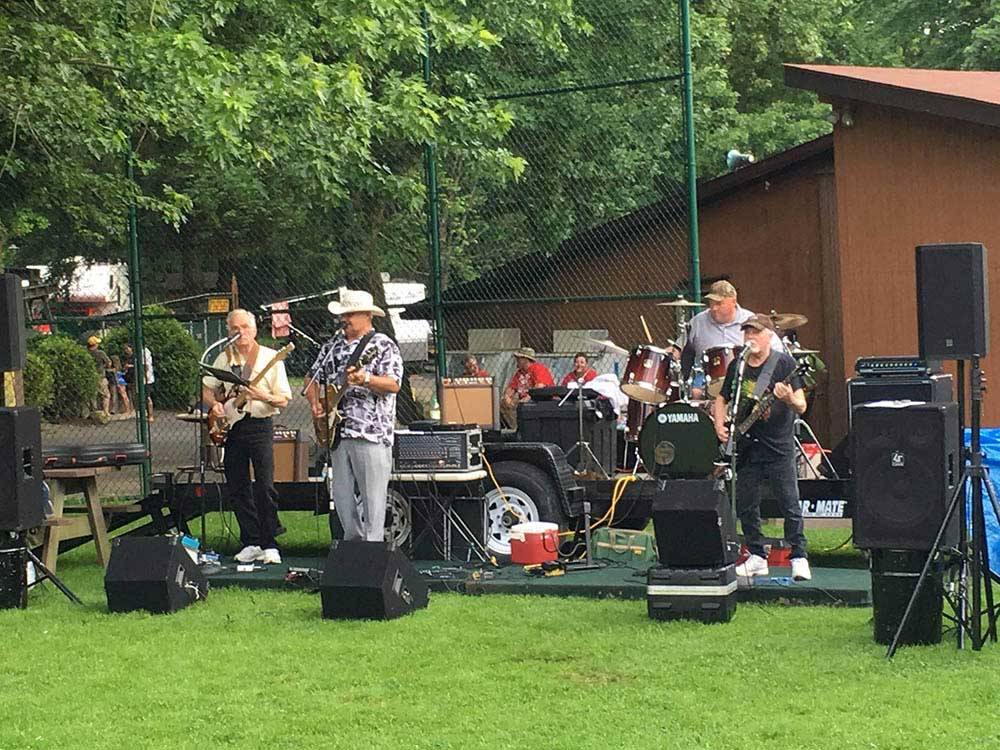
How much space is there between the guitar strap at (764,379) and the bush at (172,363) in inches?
731

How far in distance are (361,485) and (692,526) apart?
93.9 inches

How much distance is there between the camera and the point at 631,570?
1040 centimetres

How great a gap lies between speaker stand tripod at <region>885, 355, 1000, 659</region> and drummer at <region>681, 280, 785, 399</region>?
2.93 meters

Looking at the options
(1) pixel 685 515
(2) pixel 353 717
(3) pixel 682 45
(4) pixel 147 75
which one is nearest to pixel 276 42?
(4) pixel 147 75

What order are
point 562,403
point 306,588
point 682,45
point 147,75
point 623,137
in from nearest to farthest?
point 306,588, point 147,75, point 562,403, point 682,45, point 623,137

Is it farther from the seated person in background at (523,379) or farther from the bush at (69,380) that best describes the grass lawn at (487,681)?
the bush at (69,380)

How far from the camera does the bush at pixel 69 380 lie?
2591 centimetres

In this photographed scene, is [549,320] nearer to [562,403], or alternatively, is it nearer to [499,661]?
[562,403]

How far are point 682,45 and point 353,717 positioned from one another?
758 centimetres

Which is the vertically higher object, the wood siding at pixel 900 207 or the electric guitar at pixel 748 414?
the wood siding at pixel 900 207

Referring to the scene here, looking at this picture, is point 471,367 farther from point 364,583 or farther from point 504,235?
point 364,583

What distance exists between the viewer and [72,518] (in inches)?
450

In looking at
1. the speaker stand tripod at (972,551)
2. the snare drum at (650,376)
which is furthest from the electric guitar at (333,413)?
the speaker stand tripod at (972,551)

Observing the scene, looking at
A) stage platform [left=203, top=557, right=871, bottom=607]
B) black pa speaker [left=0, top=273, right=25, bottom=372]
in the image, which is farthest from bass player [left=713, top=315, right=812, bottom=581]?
black pa speaker [left=0, top=273, right=25, bottom=372]
